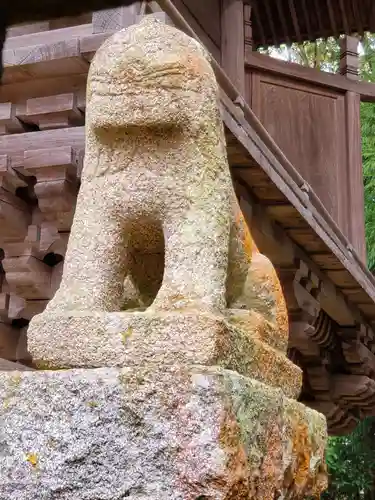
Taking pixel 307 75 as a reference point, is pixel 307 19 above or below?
above

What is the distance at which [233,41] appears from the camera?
4.64m

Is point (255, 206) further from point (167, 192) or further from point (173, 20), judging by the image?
point (167, 192)

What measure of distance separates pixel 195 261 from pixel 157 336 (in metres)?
0.21

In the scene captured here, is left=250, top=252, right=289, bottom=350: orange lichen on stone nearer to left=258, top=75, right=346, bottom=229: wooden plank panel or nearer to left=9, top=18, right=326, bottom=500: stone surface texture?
left=9, top=18, right=326, bottom=500: stone surface texture

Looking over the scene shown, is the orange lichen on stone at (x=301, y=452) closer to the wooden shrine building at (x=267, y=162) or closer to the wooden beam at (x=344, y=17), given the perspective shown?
the wooden shrine building at (x=267, y=162)

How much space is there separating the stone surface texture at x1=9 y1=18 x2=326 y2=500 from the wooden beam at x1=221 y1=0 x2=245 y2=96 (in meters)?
2.70

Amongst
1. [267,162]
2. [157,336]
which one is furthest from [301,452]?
[267,162]

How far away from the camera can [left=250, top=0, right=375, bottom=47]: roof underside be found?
5.53 metres

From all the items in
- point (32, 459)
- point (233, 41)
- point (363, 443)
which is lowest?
point (363, 443)

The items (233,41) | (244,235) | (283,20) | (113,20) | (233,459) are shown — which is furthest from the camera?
(283,20)

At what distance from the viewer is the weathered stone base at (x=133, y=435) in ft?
4.73

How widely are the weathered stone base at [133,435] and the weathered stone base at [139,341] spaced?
45mm

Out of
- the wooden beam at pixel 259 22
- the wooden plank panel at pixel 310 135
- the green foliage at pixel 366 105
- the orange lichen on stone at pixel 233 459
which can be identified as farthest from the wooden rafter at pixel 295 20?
the orange lichen on stone at pixel 233 459

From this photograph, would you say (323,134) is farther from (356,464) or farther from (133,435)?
(356,464)
